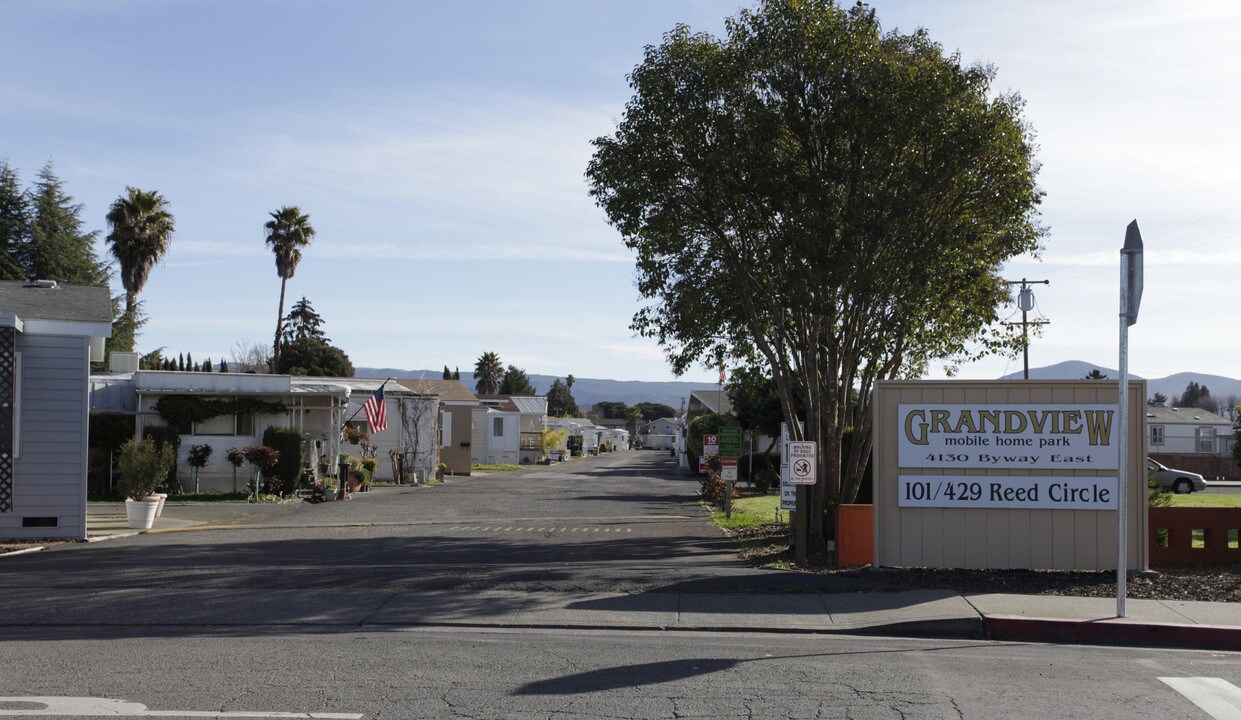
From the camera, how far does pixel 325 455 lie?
117 ft

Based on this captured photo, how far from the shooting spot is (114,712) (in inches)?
287

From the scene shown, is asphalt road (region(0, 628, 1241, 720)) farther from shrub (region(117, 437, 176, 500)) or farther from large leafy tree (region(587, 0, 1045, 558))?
shrub (region(117, 437, 176, 500))

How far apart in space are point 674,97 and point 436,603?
380 inches

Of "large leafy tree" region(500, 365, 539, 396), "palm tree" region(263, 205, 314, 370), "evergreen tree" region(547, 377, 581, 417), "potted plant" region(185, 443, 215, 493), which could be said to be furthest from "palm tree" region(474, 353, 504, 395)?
"potted plant" region(185, 443, 215, 493)

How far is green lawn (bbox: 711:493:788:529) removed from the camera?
24.1m

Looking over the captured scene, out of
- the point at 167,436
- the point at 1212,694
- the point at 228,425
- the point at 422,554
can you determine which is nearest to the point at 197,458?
the point at 167,436

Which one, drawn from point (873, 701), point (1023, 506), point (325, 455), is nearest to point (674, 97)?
point (1023, 506)

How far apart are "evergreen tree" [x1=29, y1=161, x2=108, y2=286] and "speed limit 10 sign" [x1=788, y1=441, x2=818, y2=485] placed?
43.4m

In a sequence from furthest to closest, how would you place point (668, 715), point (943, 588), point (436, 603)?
point (943, 588) < point (436, 603) < point (668, 715)

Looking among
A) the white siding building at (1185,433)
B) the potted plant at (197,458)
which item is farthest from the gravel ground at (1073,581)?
the white siding building at (1185,433)

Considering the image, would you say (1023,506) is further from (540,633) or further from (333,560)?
(333,560)

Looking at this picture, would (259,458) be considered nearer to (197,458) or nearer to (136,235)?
(197,458)

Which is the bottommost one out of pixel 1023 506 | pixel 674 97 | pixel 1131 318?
pixel 1023 506

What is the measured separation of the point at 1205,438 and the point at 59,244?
70.6m
